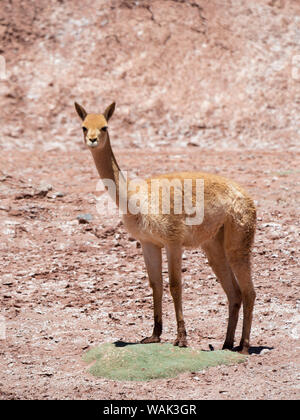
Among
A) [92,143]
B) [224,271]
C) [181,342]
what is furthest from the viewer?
[224,271]

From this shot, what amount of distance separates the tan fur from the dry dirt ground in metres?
0.66

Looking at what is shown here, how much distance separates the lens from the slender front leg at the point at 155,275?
25.4ft

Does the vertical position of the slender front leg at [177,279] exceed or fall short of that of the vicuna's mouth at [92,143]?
it falls short

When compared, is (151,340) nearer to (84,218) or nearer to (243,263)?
(243,263)

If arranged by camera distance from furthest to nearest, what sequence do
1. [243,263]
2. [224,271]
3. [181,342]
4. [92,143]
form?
[224,271]
[243,263]
[181,342]
[92,143]

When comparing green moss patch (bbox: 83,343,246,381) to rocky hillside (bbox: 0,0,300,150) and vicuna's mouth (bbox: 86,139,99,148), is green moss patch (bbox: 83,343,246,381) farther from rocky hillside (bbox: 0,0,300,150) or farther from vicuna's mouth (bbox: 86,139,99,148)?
rocky hillside (bbox: 0,0,300,150)

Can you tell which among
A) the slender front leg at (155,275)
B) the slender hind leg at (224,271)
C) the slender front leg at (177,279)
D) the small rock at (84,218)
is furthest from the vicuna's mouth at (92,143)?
the small rock at (84,218)

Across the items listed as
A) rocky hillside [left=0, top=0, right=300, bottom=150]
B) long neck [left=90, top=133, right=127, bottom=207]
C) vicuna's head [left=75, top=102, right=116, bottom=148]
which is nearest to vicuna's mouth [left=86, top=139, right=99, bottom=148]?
vicuna's head [left=75, top=102, right=116, bottom=148]

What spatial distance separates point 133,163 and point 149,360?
9816 mm

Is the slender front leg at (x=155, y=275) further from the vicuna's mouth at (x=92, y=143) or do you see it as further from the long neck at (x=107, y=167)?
the vicuna's mouth at (x=92, y=143)

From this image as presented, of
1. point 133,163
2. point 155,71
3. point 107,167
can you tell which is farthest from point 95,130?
point 155,71

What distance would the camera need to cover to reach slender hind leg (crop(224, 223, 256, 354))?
26.1 ft

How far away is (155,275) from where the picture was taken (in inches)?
306
